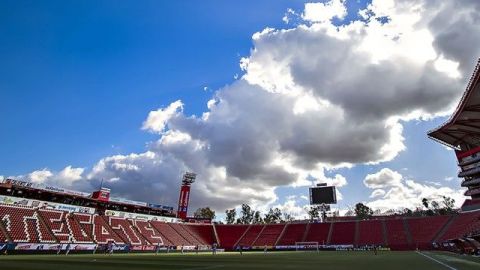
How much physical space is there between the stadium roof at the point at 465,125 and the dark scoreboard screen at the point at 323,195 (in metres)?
31.8

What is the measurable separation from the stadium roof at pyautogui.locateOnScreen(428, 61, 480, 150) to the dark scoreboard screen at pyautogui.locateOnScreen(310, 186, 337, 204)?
31769mm

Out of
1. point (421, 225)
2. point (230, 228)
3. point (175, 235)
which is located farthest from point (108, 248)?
point (421, 225)

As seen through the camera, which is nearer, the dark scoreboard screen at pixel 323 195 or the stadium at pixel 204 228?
the stadium at pixel 204 228

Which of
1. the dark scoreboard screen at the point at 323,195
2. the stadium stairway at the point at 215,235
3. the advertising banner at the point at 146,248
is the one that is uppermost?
the dark scoreboard screen at the point at 323,195

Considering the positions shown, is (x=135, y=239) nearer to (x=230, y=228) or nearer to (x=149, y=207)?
(x=149, y=207)

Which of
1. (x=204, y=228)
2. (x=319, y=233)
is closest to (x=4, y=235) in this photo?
Answer: (x=204, y=228)

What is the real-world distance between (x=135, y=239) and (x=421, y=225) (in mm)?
75846

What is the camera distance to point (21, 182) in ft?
211

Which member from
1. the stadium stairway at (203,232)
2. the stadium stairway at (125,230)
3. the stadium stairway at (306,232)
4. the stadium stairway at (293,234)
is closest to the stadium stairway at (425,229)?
the stadium stairway at (306,232)

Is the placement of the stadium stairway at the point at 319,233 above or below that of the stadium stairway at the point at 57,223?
above

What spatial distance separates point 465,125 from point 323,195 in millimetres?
43339

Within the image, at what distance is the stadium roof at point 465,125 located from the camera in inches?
1964

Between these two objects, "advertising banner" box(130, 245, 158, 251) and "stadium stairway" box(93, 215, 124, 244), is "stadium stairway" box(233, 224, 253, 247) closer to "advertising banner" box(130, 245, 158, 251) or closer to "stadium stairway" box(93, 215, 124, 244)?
"advertising banner" box(130, 245, 158, 251)

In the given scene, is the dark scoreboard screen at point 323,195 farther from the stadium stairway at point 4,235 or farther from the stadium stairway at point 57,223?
the stadium stairway at point 4,235
